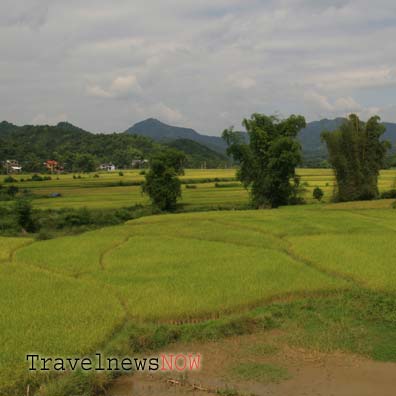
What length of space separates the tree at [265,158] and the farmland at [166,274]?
11.0m

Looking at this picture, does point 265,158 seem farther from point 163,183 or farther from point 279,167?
point 163,183

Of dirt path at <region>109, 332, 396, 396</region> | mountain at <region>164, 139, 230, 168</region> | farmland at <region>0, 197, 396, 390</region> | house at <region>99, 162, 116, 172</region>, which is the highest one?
mountain at <region>164, 139, 230, 168</region>

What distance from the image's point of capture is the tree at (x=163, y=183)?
30641 millimetres

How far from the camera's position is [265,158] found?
30922 mm

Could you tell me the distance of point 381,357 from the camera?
23.5 feet

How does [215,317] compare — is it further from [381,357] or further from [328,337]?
[381,357]

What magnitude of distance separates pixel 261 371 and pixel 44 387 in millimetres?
3139

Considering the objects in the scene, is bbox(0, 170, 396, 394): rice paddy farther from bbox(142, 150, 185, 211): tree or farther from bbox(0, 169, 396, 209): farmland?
bbox(0, 169, 396, 209): farmland

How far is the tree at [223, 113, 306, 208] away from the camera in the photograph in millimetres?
30297

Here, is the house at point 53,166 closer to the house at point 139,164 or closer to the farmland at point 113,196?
the house at point 139,164

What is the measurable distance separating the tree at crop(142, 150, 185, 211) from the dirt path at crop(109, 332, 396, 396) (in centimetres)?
2323

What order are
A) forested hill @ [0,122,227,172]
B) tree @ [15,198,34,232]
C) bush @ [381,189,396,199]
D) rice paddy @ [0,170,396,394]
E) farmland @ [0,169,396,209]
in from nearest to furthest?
1. rice paddy @ [0,170,396,394]
2. tree @ [15,198,34,232]
3. bush @ [381,189,396,199]
4. farmland @ [0,169,396,209]
5. forested hill @ [0,122,227,172]

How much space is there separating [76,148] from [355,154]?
77.8 metres

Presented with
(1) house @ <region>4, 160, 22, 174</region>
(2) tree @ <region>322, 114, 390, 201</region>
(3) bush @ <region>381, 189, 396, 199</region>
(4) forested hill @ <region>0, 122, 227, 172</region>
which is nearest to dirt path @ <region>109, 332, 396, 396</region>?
(2) tree @ <region>322, 114, 390, 201</region>
